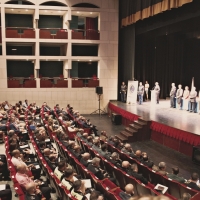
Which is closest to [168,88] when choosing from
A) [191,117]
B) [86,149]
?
[191,117]

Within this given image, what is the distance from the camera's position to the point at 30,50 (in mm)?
14336

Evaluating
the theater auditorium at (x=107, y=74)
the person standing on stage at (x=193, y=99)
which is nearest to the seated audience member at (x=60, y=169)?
the theater auditorium at (x=107, y=74)

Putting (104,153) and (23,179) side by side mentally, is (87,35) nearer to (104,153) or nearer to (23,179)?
(104,153)

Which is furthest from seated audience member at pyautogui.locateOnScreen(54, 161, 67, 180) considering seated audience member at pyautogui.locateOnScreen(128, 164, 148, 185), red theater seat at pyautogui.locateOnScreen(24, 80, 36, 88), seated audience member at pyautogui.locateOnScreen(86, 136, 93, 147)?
red theater seat at pyautogui.locateOnScreen(24, 80, 36, 88)

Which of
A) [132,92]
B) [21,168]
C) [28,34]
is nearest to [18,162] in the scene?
[21,168]

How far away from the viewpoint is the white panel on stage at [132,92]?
1148 cm

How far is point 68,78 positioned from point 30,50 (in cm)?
298

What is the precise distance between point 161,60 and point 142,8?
398 centimetres

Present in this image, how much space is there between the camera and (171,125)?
7.44 metres

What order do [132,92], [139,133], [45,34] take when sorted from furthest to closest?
[45,34]
[132,92]
[139,133]

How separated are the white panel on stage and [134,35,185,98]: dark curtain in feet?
6.16

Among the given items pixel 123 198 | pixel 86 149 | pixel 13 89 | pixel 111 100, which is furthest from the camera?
pixel 111 100

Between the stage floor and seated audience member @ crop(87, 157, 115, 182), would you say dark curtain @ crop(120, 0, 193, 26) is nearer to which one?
the stage floor

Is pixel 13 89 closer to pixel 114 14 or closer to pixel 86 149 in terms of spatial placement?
pixel 114 14
